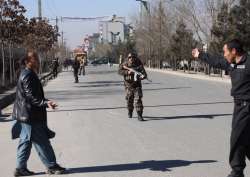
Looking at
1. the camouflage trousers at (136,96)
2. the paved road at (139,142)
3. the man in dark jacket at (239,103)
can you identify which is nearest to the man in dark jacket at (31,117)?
the paved road at (139,142)

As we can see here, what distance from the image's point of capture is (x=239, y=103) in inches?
299

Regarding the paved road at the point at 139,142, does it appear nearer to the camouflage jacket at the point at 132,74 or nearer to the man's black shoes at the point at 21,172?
the man's black shoes at the point at 21,172

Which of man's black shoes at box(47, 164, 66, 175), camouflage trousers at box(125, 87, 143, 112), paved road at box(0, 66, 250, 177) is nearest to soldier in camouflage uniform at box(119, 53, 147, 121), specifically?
camouflage trousers at box(125, 87, 143, 112)

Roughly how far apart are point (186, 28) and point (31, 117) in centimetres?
5464

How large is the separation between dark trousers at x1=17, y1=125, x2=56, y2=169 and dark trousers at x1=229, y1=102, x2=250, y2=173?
255 cm

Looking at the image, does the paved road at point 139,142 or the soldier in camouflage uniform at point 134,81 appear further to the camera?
the soldier in camouflage uniform at point 134,81

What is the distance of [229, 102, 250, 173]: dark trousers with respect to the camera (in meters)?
7.55

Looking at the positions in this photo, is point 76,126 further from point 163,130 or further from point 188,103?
point 188,103

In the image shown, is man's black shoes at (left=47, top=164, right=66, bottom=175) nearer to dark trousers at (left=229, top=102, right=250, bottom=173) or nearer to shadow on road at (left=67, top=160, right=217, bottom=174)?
shadow on road at (left=67, top=160, right=217, bottom=174)

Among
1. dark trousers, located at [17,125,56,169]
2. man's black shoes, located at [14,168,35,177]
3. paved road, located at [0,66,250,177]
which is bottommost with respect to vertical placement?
paved road, located at [0,66,250,177]

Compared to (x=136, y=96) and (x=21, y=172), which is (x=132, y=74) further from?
(x=21, y=172)

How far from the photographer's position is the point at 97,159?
9867 mm

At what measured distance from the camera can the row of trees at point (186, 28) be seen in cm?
4012

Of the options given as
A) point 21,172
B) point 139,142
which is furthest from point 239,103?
point 139,142
